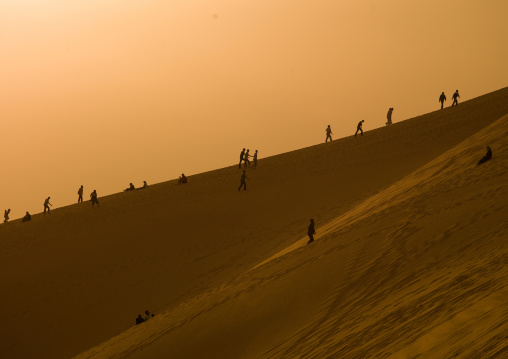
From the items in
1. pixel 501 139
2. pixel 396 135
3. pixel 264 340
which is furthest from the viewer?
pixel 396 135

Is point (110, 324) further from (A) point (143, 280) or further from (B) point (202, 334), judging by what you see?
(B) point (202, 334)

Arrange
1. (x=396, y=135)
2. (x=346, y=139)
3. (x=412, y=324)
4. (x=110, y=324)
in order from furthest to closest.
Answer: (x=346, y=139)
(x=396, y=135)
(x=110, y=324)
(x=412, y=324)

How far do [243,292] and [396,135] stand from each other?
22.9m

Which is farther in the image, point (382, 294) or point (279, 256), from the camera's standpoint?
point (279, 256)

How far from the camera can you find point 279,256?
49.1 feet

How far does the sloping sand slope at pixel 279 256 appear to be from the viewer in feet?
25.4

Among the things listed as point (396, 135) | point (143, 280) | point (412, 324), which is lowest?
point (412, 324)

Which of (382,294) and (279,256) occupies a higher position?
(279,256)

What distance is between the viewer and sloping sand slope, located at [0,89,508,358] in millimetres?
7754

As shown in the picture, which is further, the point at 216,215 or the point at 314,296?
the point at 216,215

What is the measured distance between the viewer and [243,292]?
11.5 meters

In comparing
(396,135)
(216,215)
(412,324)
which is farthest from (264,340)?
(396,135)

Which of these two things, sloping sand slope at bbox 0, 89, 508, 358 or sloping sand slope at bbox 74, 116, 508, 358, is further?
sloping sand slope at bbox 0, 89, 508, 358

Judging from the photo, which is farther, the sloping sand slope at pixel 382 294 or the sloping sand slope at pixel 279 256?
the sloping sand slope at pixel 279 256
